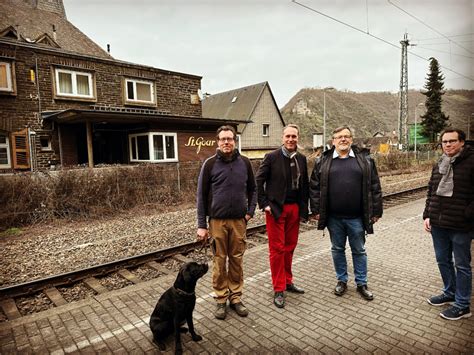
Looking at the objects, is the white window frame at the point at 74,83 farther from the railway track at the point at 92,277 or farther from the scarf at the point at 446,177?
A: the scarf at the point at 446,177

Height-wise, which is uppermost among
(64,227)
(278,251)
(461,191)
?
(461,191)

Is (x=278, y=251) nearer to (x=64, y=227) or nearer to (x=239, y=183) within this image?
(x=239, y=183)

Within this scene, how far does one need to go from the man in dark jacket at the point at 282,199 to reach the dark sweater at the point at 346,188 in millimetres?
404

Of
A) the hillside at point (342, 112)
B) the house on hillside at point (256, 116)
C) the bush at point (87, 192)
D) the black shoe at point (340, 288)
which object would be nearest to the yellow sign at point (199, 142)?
the bush at point (87, 192)

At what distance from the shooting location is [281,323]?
12.1 feet

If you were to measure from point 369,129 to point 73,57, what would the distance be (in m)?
84.3

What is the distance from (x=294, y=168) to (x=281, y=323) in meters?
1.96

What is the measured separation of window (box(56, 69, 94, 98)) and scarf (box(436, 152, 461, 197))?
1714 centimetres

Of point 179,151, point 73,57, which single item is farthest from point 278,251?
point 73,57

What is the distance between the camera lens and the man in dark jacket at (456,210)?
3.51 metres

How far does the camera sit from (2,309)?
4270 millimetres

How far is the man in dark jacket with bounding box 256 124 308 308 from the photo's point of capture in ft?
13.8

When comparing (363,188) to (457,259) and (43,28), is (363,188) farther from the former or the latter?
(43,28)

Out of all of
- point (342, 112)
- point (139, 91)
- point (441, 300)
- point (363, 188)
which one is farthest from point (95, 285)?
point (342, 112)
